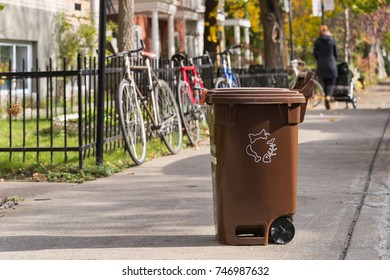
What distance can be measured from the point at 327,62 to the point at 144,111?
11355 mm

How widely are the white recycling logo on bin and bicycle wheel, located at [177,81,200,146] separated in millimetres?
6676

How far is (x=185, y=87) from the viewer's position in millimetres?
14086

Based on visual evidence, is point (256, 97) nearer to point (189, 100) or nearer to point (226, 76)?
point (189, 100)

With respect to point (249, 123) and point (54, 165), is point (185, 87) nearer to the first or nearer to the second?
point (54, 165)

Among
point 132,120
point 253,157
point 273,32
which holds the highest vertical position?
point 273,32

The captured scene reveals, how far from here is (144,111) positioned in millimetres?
12766

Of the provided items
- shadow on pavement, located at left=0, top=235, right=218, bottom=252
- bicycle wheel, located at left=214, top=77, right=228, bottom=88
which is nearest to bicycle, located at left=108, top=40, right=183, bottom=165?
bicycle wheel, located at left=214, top=77, right=228, bottom=88

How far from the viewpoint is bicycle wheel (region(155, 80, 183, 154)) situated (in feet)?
42.2

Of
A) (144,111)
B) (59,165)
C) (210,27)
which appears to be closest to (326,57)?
(210,27)

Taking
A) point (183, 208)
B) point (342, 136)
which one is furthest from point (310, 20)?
point (183, 208)

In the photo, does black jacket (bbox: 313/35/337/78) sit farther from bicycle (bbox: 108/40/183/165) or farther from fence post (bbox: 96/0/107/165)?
fence post (bbox: 96/0/107/165)

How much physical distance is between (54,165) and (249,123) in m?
4.72

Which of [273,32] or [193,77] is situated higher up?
[273,32]

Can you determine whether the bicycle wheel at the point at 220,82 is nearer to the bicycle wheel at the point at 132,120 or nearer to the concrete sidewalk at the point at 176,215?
the concrete sidewalk at the point at 176,215
